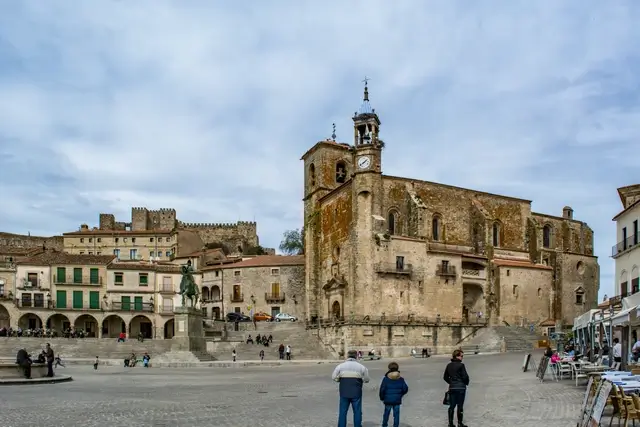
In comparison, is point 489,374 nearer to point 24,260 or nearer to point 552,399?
point 552,399

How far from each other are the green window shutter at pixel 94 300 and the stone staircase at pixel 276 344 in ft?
49.4

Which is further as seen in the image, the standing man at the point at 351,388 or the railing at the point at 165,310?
the railing at the point at 165,310

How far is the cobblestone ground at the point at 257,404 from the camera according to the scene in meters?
12.4

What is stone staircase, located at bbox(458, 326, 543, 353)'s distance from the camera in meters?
48.6

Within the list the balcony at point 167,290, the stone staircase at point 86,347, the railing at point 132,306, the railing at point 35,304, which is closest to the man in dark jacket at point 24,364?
the stone staircase at point 86,347

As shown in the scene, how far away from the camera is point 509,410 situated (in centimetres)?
1391

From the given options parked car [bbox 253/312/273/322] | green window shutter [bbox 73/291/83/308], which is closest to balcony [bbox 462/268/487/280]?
parked car [bbox 253/312/273/322]

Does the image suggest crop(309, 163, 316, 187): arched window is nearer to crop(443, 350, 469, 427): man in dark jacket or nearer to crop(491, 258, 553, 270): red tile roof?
crop(491, 258, 553, 270): red tile roof

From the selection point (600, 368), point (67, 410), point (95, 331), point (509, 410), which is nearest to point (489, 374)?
point (600, 368)

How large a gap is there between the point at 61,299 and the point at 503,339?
3597 centimetres

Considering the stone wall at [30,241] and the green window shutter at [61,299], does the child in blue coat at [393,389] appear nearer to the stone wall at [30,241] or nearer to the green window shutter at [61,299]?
the green window shutter at [61,299]

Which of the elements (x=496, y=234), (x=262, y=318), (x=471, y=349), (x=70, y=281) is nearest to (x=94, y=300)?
(x=70, y=281)

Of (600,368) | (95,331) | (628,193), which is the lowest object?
(95,331)

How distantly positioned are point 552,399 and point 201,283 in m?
57.0
